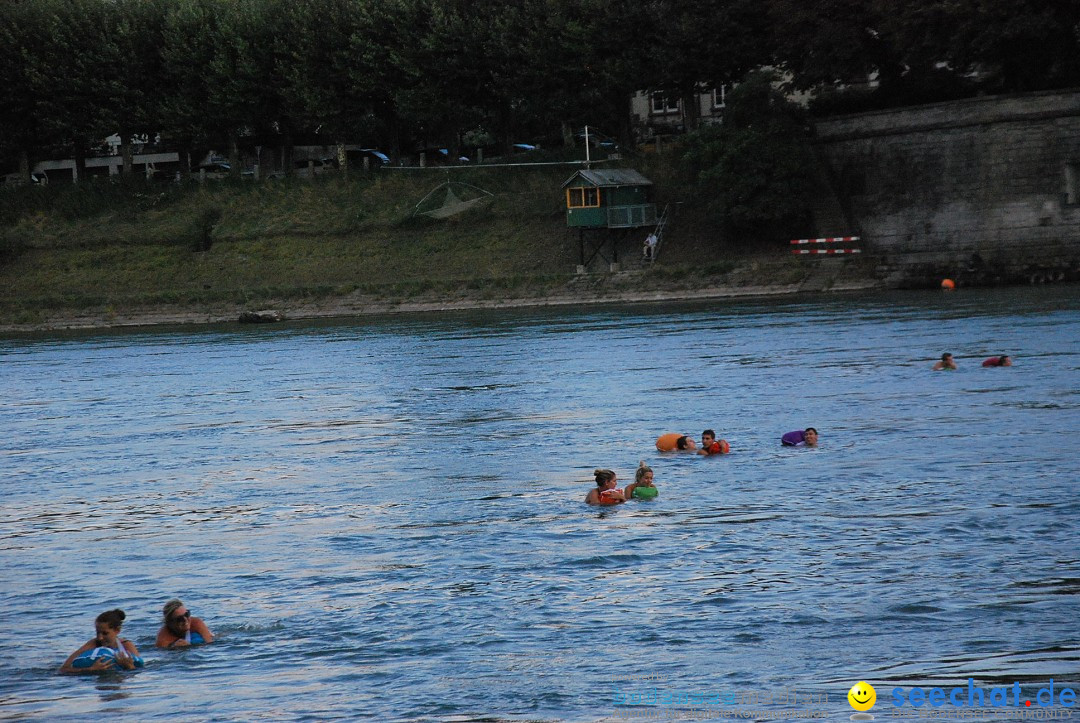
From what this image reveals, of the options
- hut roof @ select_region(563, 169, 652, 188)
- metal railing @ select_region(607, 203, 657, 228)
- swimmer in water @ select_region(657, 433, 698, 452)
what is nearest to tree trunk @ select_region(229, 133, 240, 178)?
hut roof @ select_region(563, 169, 652, 188)

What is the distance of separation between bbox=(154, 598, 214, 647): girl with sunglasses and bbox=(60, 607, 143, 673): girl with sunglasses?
684 millimetres

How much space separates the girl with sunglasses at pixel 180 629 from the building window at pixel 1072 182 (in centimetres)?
5754

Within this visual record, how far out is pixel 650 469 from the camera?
26.2 metres

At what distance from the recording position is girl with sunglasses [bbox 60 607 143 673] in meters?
17.1

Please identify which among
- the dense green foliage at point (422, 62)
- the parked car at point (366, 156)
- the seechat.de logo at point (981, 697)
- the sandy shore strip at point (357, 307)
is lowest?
the seechat.de logo at point (981, 697)

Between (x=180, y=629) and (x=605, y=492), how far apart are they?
29.1ft

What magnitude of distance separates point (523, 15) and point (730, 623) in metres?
73.8

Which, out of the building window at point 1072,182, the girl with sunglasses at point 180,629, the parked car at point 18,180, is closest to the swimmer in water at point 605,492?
the girl with sunglasses at point 180,629

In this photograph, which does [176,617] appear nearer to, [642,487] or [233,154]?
[642,487]

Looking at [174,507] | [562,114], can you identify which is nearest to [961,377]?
[174,507]

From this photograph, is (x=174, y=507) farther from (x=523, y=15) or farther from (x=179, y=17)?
(x=179, y=17)

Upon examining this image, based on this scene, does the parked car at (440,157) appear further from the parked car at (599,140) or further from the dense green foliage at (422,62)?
the parked car at (599,140)

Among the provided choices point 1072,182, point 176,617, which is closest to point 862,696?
point 176,617

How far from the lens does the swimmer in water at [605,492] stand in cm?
2438
